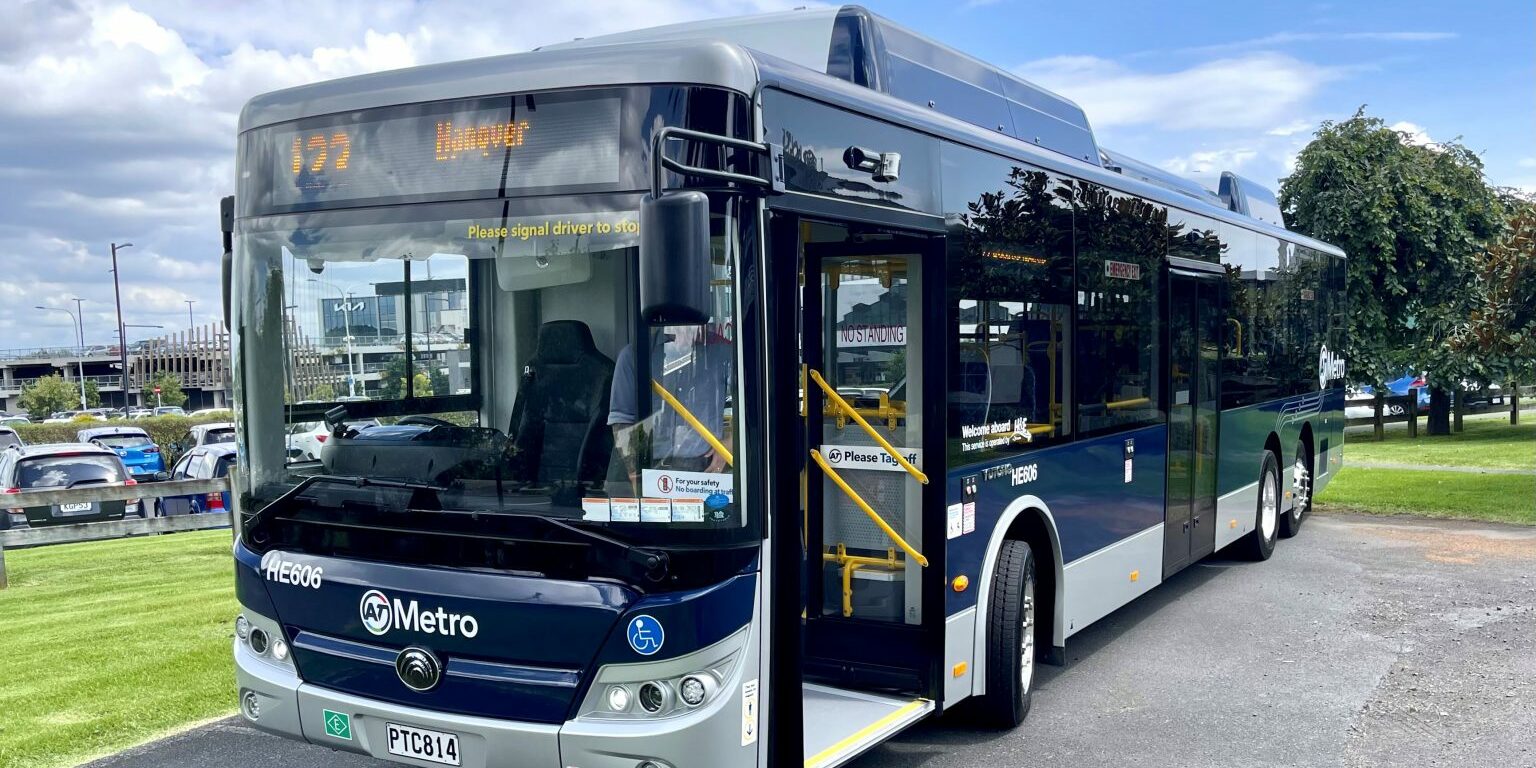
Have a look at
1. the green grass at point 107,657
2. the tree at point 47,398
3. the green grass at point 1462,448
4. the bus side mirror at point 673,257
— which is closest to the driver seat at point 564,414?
the bus side mirror at point 673,257

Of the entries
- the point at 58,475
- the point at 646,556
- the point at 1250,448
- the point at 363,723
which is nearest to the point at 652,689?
the point at 646,556

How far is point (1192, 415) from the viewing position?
30.1ft

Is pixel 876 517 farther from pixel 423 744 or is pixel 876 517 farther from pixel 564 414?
pixel 423 744

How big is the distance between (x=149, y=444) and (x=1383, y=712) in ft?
100

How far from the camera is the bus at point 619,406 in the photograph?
4.18m

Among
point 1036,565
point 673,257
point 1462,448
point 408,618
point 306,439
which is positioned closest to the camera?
point 673,257

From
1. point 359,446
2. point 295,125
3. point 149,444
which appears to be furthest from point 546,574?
point 149,444

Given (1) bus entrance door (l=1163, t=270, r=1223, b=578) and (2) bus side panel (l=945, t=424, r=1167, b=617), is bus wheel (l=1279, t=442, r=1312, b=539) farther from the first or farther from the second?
(2) bus side panel (l=945, t=424, r=1167, b=617)

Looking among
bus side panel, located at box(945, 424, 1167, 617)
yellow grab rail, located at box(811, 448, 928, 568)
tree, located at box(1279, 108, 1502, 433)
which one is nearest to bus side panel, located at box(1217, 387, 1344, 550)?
bus side panel, located at box(945, 424, 1167, 617)

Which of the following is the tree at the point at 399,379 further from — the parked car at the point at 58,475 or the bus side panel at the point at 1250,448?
the parked car at the point at 58,475

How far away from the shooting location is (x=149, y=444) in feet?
101

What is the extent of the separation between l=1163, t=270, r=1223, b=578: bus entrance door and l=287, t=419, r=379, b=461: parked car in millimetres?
5957

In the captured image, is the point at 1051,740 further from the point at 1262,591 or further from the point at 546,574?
the point at 1262,591

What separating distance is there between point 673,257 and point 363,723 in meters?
2.18
